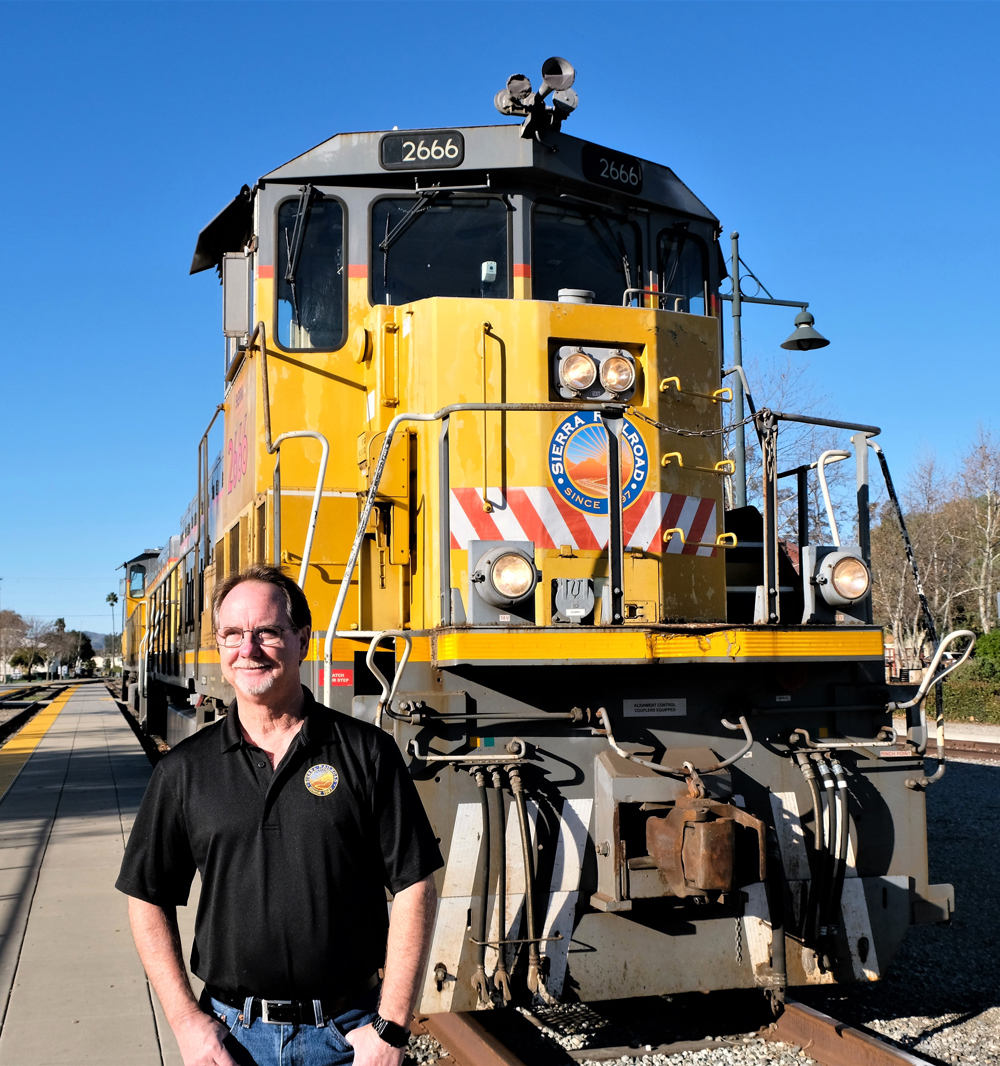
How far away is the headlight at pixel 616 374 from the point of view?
496cm

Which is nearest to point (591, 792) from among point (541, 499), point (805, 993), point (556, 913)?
point (556, 913)

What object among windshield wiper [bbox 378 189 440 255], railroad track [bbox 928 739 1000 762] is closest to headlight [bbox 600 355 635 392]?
windshield wiper [bbox 378 189 440 255]

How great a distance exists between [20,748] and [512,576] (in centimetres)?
1703

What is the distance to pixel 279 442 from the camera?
16.3ft

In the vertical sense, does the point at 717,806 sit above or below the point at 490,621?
below

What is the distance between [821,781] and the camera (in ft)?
14.9

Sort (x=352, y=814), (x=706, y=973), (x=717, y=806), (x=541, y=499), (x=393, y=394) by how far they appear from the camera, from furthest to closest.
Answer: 1. (x=393, y=394)
2. (x=541, y=499)
3. (x=706, y=973)
4. (x=717, y=806)
5. (x=352, y=814)

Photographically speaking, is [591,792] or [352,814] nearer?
[352,814]

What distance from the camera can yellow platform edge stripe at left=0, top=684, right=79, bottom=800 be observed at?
14094 millimetres

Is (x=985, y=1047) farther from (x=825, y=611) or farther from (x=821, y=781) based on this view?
(x=825, y=611)

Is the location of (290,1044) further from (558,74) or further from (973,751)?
(973,751)

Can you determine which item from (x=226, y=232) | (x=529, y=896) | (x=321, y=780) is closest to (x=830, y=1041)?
(x=529, y=896)

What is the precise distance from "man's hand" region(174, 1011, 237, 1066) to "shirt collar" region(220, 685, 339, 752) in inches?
22.4

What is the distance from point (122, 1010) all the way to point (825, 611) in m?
3.81
